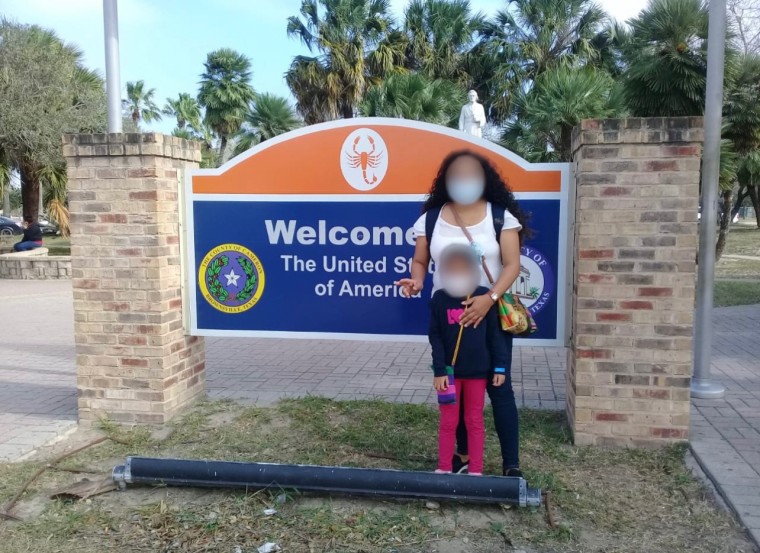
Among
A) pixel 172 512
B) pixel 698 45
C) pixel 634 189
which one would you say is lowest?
pixel 172 512

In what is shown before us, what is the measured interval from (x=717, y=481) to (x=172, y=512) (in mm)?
2839

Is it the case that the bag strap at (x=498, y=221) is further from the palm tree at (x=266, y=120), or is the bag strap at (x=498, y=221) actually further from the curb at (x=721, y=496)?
the palm tree at (x=266, y=120)

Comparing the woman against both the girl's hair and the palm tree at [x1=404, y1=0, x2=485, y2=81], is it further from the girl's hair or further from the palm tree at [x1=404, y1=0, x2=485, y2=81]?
the palm tree at [x1=404, y1=0, x2=485, y2=81]

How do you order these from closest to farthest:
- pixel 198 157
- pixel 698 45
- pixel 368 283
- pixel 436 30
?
pixel 368 283, pixel 198 157, pixel 698 45, pixel 436 30

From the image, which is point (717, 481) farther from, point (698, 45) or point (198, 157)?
point (698, 45)

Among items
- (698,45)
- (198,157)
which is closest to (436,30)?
(698,45)

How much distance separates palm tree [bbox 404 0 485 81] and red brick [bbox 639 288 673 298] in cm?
2135

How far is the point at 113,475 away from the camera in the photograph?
368cm

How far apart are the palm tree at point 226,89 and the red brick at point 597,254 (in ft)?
98.8

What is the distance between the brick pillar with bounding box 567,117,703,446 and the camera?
12.9 feet

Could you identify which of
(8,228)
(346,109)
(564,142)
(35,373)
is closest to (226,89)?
(346,109)

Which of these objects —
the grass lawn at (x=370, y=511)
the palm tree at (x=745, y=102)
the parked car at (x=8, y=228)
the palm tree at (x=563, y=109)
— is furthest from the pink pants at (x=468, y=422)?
the parked car at (x=8, y=228)

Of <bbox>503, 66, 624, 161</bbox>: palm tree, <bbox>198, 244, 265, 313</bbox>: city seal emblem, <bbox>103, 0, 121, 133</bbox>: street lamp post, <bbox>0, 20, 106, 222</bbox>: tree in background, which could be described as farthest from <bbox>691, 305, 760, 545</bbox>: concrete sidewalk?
<bbox>0, 20, 106, 222</bbox>: tree in background

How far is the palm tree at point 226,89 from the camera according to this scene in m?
32.6
